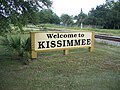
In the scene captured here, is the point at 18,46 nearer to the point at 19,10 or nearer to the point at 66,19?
the point at 19,10

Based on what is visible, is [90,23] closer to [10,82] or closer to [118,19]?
[118,19]

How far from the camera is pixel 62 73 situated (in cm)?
799

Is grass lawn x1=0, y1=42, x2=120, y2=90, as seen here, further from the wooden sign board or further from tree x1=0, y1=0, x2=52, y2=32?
tree x1=0, y1=0, x2=52, y2=32

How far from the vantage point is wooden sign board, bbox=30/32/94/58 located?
33.2ft

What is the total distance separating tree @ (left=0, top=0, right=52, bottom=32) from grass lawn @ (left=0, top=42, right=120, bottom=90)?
1.72m

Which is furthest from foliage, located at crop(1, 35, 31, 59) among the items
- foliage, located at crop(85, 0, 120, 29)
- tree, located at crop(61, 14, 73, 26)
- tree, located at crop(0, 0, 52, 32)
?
tree, located at crop(61, 14, 73, 26)

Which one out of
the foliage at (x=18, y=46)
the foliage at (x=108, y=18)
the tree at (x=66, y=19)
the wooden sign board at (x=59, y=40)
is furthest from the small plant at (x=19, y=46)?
the tree at (x=66, y=19)

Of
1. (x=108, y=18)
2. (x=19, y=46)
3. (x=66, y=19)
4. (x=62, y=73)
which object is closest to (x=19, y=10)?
(x=62, y=73)

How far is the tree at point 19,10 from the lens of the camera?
6.79 metres

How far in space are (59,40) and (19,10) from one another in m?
3.86

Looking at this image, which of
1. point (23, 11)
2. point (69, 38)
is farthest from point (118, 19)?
point (23, 11)

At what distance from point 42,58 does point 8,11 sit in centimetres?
408

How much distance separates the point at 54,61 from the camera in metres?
9.90

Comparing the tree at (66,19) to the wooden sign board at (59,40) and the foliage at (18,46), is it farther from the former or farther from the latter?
the foliage at (18,46)
